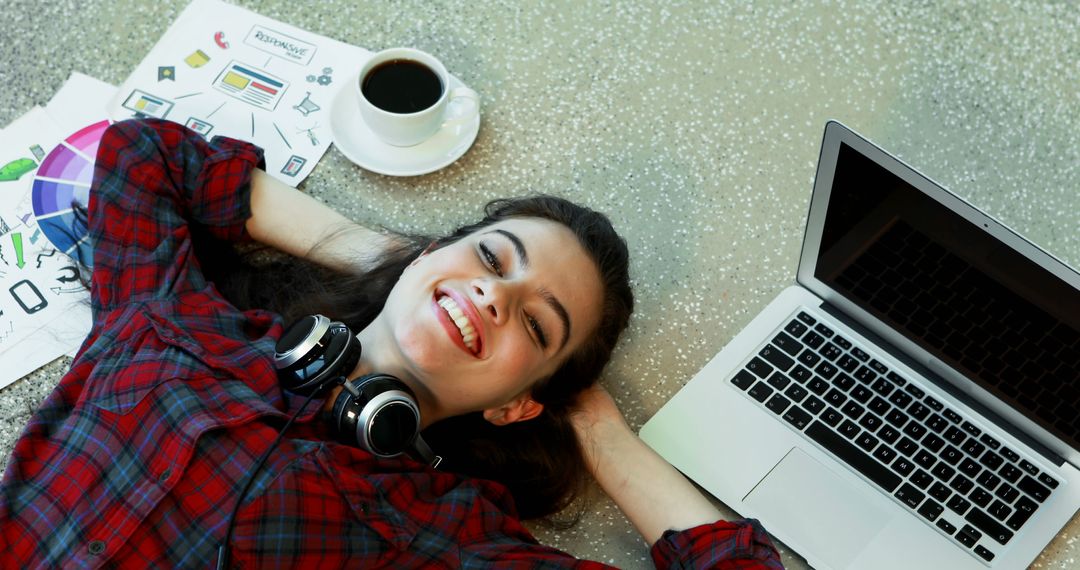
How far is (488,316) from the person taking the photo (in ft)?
3.14

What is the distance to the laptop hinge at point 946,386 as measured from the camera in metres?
1.04

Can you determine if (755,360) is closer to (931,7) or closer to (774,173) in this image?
(774,173)

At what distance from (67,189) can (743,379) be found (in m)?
0.79

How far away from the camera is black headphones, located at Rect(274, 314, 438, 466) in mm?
914

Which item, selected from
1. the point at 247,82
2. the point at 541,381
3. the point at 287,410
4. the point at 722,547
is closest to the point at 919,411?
the point at 722,547

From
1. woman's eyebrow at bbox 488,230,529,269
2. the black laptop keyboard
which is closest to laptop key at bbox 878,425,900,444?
the black laptop keyboard

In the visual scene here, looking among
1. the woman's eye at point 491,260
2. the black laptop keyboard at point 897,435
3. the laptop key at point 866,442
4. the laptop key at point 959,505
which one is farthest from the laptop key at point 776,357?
the woman's eye at point 491,260

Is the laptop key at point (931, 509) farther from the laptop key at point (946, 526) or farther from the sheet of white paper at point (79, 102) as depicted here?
the sheet of white paper at point (79, 102)

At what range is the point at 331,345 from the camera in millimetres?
943

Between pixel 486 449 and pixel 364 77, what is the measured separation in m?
0.44

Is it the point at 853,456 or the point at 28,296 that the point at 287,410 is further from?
the point at 853,456

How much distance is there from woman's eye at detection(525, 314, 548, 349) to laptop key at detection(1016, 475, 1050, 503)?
0.50m

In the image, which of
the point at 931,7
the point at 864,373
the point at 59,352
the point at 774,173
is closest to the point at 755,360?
the point at 864,373

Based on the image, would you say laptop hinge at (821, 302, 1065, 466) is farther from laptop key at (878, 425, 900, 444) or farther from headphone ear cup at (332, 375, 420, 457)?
headphone ear cup at (332, 375, 420, 457)
